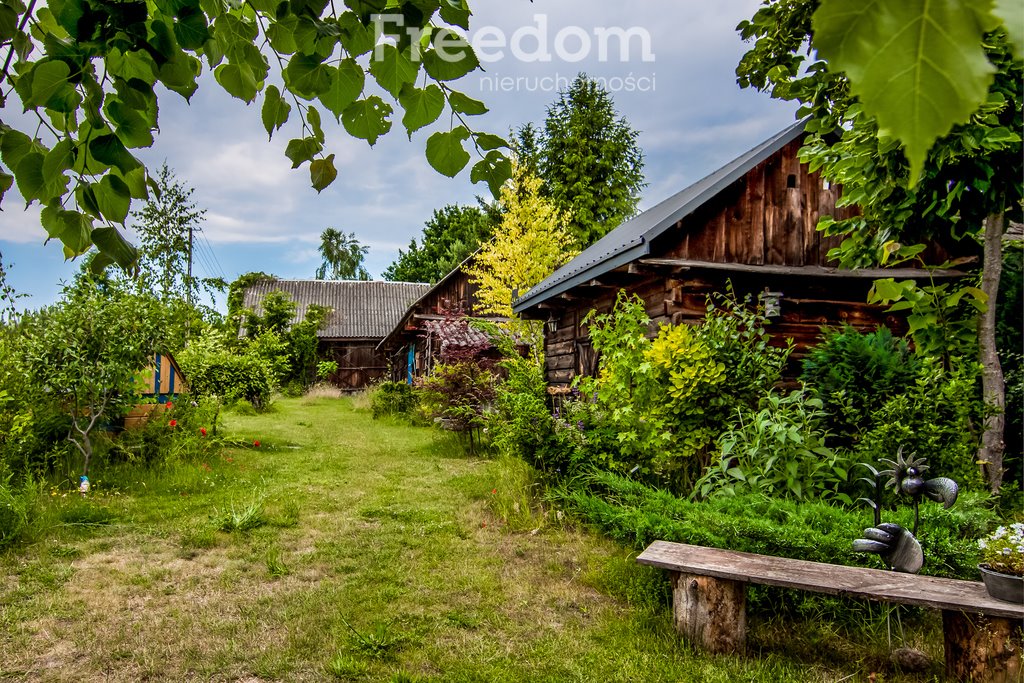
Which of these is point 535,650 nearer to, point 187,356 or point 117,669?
point 117,669

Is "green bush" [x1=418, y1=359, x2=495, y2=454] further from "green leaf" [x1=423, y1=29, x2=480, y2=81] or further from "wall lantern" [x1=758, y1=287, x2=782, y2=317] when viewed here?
"green leaf" [x1=423, y1=29, x2=480, y2=81]

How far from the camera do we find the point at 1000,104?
3732 millimetres

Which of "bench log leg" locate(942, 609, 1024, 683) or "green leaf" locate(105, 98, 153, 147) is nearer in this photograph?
"green leaf" locate(105, 98, 153, 147)

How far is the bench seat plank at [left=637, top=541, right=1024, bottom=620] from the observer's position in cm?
264

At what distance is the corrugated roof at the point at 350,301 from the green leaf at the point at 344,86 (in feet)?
89.4

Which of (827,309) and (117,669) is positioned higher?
(827,309)

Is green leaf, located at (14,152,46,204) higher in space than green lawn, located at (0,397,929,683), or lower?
higher

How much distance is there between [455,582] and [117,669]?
1.95m

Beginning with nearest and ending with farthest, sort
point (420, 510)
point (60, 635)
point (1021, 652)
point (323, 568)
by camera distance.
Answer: point (1021, 652) → point (60, 635) → point (323, 568) → point (420, 510)

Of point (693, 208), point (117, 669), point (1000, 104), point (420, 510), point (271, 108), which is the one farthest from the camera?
point (693, 208)

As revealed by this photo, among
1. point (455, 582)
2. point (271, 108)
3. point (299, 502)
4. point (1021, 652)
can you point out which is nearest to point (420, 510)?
point (299, 502)

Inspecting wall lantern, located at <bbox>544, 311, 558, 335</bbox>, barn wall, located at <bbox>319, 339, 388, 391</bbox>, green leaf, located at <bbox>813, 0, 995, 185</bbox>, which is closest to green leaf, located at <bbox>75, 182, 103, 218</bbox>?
green leaf, located at <bbox>813, 0, 995, 185</bbox>

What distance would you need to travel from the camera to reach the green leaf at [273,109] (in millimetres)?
1319

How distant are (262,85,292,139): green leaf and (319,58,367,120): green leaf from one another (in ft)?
0.32
